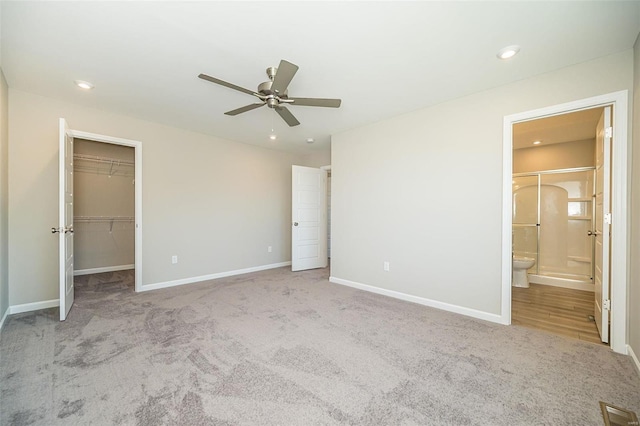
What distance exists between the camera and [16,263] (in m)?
3.02

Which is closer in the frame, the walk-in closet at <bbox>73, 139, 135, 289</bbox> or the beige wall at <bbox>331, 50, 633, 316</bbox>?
the beige wall at <bbox>331, 50, 633, 316</bbox>

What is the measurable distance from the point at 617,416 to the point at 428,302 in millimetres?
1820

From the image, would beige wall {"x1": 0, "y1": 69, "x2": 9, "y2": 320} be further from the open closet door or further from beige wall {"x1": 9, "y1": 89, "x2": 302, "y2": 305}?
the open closet door

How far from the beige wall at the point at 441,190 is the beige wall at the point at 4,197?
3.92 metres

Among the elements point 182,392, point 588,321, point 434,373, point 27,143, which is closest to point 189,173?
point 27,143

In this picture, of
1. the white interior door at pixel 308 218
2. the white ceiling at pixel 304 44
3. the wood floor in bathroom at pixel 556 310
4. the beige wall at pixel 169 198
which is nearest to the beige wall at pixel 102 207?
the beige wall at pixel 169 198

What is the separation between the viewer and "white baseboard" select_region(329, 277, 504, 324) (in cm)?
283

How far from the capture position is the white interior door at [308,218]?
512 centimetres

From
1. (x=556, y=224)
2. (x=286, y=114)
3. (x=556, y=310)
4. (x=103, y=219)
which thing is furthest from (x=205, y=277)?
(x=556, y=224)

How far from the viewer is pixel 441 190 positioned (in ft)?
10.5

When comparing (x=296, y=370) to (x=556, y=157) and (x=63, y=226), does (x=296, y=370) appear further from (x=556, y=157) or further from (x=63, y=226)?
(x=556, y=157)

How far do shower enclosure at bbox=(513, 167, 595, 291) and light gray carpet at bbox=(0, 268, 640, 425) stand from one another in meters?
2.92

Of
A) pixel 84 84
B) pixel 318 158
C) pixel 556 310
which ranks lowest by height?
pixel 556 310

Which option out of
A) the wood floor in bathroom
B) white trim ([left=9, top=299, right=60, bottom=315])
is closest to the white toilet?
the wood floor in bathroom
